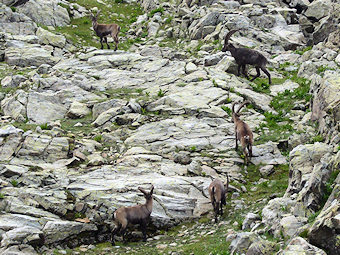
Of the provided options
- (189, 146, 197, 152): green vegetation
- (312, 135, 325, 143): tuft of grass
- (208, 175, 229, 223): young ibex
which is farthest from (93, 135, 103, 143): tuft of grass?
(312, 135, 325, 143): tuft of grass

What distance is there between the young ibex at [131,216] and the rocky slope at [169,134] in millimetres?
465

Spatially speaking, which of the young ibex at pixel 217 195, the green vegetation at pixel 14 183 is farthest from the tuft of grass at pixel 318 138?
the green vegetation at pixel 14 183

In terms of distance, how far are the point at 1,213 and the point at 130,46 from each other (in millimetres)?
21284

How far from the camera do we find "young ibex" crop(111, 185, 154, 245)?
38.0 feet

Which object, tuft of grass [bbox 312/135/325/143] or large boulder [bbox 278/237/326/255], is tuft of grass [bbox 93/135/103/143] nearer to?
tuft of grass [bbox 312/135/325/143]

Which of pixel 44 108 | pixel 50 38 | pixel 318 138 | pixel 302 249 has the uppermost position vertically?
pixel 302 249

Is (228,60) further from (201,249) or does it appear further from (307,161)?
(201,249)

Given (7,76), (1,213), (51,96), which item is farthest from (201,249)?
(7,76)

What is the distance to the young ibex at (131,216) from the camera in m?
11.6

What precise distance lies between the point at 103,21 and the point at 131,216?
26.4m

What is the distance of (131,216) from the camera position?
38.4 ft

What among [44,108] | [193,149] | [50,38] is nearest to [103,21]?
[50,38]

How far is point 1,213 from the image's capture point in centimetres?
1147

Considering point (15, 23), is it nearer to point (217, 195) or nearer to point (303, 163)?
point (217, 195)
